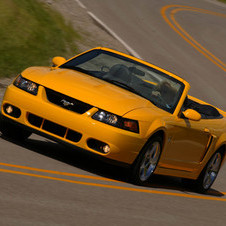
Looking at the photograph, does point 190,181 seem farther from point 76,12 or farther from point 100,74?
point 76,12

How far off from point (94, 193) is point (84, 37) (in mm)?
14848

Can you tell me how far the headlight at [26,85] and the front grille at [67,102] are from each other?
0.17 m

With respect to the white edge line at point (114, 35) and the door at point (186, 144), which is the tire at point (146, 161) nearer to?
the door at point (186, 144)

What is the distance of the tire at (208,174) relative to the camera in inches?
438

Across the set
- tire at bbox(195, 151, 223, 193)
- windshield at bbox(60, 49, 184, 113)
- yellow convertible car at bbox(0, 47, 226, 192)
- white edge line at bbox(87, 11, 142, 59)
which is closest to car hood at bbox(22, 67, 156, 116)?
yellow convertible car at bbox(0, 47, 226, 192)

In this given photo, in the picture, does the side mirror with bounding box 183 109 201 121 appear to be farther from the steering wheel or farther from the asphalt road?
the steering wheel

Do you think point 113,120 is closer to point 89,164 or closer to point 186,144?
point 89,164

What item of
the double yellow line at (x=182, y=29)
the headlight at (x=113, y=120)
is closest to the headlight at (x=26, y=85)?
the headlight at (x=113, y=120)

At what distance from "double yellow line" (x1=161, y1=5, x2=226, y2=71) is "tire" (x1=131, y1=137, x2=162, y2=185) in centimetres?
1752

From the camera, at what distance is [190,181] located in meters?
11.2

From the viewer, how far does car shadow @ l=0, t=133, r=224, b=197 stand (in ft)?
31.3

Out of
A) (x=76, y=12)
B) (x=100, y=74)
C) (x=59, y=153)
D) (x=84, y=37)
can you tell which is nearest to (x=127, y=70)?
(x=100, y=74)

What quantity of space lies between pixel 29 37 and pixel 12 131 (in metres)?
9.89

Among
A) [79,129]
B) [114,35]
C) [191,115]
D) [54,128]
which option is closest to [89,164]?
[54,128]
